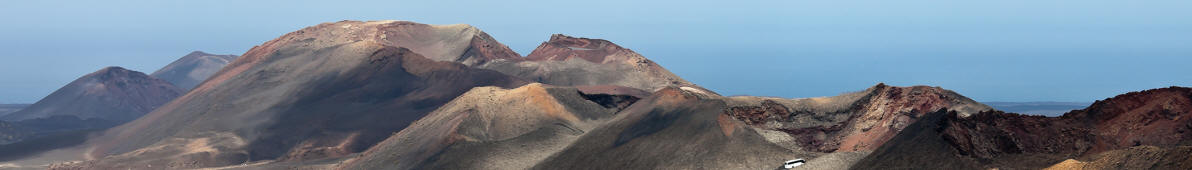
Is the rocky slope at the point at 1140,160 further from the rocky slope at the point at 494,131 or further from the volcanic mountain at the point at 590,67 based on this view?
the volcanic mountain at the point at 590,67

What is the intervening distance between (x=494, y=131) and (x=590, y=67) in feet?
204

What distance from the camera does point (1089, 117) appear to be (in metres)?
71.1

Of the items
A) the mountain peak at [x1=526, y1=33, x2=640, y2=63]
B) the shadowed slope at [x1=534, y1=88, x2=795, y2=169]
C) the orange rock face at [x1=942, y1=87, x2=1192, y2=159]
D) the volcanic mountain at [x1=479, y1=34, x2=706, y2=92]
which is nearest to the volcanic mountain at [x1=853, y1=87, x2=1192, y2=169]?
the orange rock face at [x1=942, y1=87, x2=1192, y2=159]

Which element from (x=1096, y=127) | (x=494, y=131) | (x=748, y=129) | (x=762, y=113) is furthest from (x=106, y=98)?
(x=1096, y=127)

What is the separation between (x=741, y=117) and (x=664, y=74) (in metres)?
71.7

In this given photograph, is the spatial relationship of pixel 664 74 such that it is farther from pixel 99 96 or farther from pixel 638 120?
pixel 99 96

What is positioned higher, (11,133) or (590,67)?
(590,67)

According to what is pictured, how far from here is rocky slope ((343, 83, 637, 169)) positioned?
8875 cm

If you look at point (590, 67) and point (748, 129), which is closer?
point (748, 129)

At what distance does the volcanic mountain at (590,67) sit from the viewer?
150750 mm

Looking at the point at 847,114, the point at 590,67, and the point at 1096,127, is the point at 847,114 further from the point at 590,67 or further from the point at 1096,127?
the point at 590,67

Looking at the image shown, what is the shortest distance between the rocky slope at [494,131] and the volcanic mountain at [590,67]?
1507 inches

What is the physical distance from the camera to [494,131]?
94.8 meters

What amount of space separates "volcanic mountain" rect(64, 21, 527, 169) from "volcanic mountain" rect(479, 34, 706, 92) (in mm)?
7744
